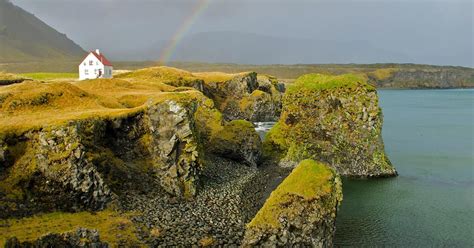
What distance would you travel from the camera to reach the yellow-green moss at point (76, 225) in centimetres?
3309

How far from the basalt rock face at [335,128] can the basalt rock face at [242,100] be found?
57215 millimetres

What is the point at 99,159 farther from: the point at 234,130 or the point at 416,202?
the point at 416,202

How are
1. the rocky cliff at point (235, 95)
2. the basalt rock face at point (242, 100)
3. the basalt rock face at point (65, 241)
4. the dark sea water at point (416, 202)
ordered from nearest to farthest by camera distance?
the basalt rock face at point (65, 241) → the dark sea water at point (416, 202) → the rocky cliff at point (235, 95) → the basalt rock face at point (242, 100)

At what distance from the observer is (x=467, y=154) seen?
275ft

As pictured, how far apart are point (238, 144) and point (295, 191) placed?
1184 inches

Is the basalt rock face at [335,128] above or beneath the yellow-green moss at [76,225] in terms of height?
above

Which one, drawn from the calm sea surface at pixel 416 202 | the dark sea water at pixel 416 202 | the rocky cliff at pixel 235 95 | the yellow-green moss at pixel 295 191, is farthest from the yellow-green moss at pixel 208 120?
the rocky cliff at pixel 235 95

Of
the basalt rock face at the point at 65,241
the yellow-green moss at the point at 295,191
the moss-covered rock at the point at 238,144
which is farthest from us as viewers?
the moss-covered rock at the point at 238,144

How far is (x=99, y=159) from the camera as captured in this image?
4275 cm

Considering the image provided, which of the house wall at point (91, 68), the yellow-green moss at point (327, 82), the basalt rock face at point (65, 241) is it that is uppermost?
the house wall at point (91, 68)

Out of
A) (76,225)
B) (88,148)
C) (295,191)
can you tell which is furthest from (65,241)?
(295,191)

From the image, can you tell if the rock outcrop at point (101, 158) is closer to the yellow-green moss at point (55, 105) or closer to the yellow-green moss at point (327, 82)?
the yellow-green moss at point (55, 105)

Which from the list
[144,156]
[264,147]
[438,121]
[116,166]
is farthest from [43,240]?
[438,121]

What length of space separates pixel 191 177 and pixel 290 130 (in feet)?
86.9
